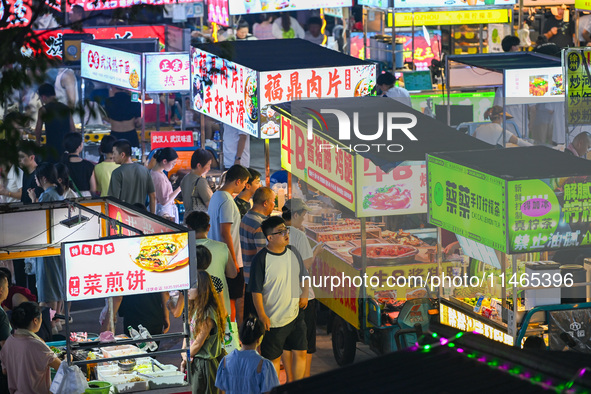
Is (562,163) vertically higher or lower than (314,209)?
higher

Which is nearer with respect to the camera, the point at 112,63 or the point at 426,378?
the point at 426,378

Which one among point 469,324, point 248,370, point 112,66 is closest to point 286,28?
point 112,66

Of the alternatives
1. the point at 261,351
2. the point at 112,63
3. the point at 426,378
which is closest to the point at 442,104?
the point at 112,63

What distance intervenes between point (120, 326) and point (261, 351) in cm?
274

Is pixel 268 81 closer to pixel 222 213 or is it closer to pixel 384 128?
pixel 384 128

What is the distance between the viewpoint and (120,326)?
34.7 ft

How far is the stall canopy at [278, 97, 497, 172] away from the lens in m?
8.88

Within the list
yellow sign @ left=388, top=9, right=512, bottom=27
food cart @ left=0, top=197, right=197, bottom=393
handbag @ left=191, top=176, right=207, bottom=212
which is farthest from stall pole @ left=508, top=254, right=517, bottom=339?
yellow sign @ left=388, top=9, right=512, bottom=27

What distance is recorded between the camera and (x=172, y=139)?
13922 mm

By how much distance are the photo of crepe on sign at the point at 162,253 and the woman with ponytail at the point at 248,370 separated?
786 mm

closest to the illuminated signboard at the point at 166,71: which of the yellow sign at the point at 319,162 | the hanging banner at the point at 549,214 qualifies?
the yellow sign at the point at 319,162

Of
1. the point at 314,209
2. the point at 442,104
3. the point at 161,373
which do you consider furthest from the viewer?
the point at 442,104

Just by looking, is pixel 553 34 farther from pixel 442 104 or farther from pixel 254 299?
pixel 254 299

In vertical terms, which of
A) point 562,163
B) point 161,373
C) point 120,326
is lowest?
point 120,326
